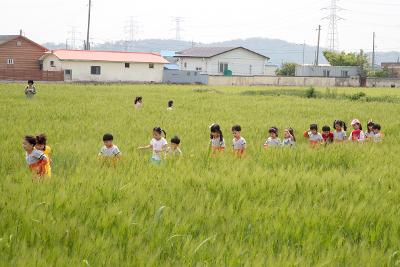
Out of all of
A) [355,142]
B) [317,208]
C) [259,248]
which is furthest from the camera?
[355,142]

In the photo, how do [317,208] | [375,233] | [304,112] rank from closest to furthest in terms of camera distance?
[375,233] < [317,208] < [304,112]

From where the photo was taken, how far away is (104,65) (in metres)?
50.2

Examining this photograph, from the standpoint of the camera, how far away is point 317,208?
19.6 feet

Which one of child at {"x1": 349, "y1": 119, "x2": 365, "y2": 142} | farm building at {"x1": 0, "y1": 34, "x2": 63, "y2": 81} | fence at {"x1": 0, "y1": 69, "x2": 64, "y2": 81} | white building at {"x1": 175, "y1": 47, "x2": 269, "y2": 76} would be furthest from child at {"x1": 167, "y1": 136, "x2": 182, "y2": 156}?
A: white building at {"x1": 175, "y1": 47, "x2": 269, "y2": 76}

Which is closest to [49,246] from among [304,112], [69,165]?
[69,165]

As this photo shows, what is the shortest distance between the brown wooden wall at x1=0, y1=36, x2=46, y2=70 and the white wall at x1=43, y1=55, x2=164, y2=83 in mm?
1260

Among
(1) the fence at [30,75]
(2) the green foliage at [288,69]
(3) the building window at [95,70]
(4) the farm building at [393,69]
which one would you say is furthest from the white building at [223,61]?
(1) the fence at [30,75]

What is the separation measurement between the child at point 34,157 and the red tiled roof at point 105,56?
41986mm

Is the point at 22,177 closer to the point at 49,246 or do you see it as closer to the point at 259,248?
the point at 49,246

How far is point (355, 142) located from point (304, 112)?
9.53m

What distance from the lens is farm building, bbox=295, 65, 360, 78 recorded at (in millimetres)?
63281

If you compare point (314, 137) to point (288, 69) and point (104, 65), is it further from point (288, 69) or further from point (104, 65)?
point (288, 69)

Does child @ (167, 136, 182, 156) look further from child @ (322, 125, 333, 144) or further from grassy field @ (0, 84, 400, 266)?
child @ (322, 125, 333, 144)

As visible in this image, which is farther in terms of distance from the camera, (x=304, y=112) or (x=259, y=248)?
(x=304, y=112)
